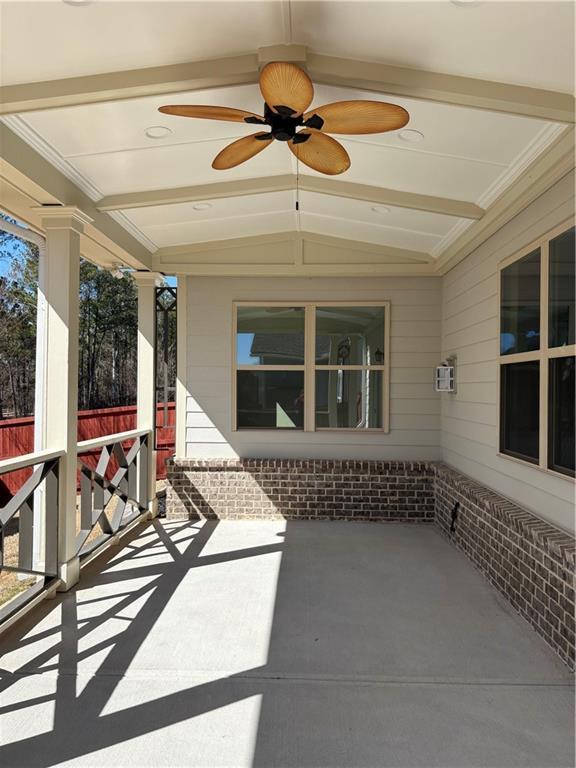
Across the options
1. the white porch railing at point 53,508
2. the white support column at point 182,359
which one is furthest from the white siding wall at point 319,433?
the white porch railing at point 53,508

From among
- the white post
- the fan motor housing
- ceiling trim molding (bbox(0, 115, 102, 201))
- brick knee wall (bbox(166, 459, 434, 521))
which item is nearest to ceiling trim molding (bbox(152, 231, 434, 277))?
the white post

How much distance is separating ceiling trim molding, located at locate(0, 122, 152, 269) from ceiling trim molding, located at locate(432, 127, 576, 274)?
3.15 meters

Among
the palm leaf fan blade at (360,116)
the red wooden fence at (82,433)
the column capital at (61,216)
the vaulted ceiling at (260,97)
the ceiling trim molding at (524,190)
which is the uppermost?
the vaulted ceiling at (260,97)

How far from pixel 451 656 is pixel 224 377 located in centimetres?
400

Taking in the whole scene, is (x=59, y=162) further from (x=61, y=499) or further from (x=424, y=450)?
(x=424, y=450)

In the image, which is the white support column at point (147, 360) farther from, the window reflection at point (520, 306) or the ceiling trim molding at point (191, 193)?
the window reflection at point (520, 306)

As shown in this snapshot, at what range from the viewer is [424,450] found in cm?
618

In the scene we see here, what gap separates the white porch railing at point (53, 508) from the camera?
349 centimetres

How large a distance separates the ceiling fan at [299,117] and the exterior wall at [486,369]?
1.45 metres

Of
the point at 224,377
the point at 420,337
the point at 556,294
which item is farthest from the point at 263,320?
the point at 556,294

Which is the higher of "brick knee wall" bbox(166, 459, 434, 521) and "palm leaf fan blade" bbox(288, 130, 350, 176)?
"palm leaf fan blade" bbox(288, 130, 350, 176)

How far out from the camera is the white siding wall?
6.19m

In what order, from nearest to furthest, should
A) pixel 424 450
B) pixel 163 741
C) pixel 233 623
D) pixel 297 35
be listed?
pixel 163 741
pixel 297 35
pixel 233 623
pixel 424 450

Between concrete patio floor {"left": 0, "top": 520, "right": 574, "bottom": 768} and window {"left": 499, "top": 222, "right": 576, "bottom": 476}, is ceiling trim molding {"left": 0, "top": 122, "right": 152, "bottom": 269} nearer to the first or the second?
concrete patio floor {"left": 0, "top": 520, "right": 574, "bottom": 768}
